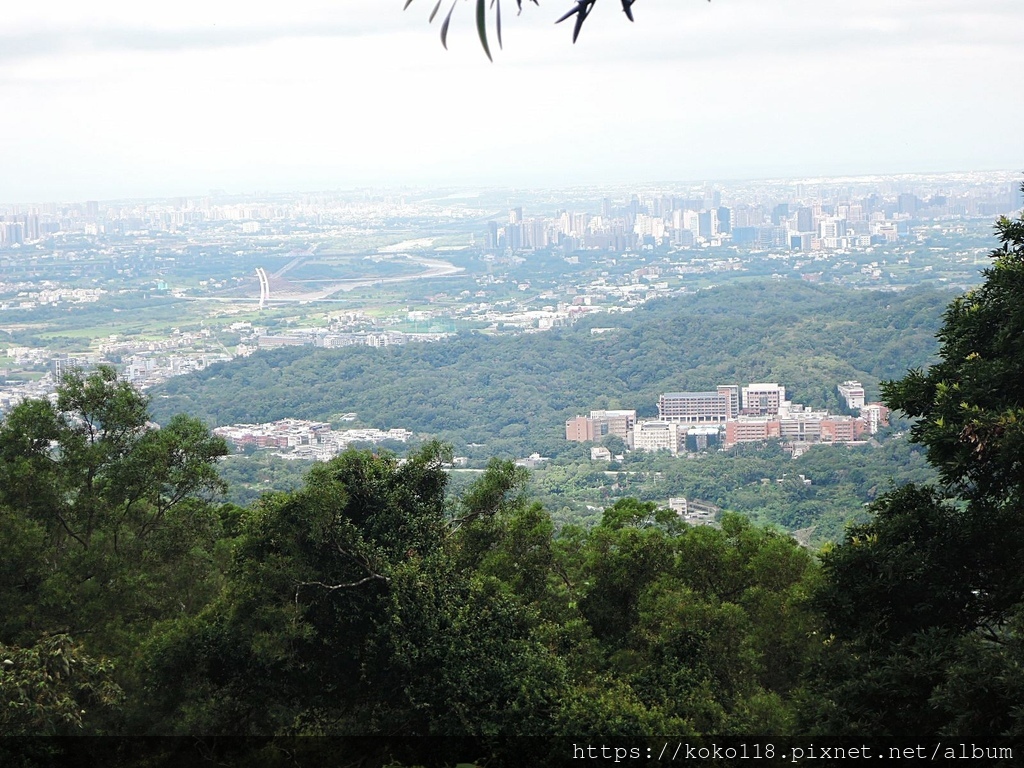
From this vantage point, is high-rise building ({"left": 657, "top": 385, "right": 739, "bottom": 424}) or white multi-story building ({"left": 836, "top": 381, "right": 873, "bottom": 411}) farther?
high-rise building ({"left": 657, "top": 385, "right": 739, "bottom": 424})

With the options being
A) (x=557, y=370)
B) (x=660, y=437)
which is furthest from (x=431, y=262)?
(x=660, y=437)

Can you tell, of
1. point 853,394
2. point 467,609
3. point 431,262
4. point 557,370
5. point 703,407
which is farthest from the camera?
point 431,262

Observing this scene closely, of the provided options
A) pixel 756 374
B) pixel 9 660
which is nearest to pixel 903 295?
pixel 756 374

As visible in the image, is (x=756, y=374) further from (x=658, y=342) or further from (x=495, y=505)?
(x=495, y=505)

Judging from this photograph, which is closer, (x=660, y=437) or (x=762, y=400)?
(x=660, y=437)

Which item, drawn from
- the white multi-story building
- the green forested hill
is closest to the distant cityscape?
the white multi-story building

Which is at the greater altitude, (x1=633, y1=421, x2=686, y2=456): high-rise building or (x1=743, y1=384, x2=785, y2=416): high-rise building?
(x1=743, y1=384, x2=785, y2=416): high-rise building

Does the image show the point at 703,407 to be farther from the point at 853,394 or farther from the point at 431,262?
the point at 431,262

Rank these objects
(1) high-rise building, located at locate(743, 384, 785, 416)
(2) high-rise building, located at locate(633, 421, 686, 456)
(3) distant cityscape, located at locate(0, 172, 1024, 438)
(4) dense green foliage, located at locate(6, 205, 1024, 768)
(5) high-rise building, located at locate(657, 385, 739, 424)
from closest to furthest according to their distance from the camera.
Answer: (4) dense green foliage, located at locate(6, 205, 1024, 768) → (2) high-rise building, located at locate(633, 421, 686, 456) → (1) high-rise building, located at locate(743, 384, 785, 416) → (5) high-rise building, located at locate(657, 385, 739, 424) → (3) distant cityscape, located at locate(0, 172, 1024, 438)

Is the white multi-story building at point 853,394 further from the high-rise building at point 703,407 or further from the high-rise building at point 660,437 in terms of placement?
the high-rise building at point 660,437

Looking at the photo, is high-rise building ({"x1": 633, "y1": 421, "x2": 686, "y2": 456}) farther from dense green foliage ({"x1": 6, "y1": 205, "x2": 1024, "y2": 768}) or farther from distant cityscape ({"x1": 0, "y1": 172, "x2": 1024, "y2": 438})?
dense green foliage ({"x1": 6, "y1": 205, "x2": 1024, "y2": 768})
